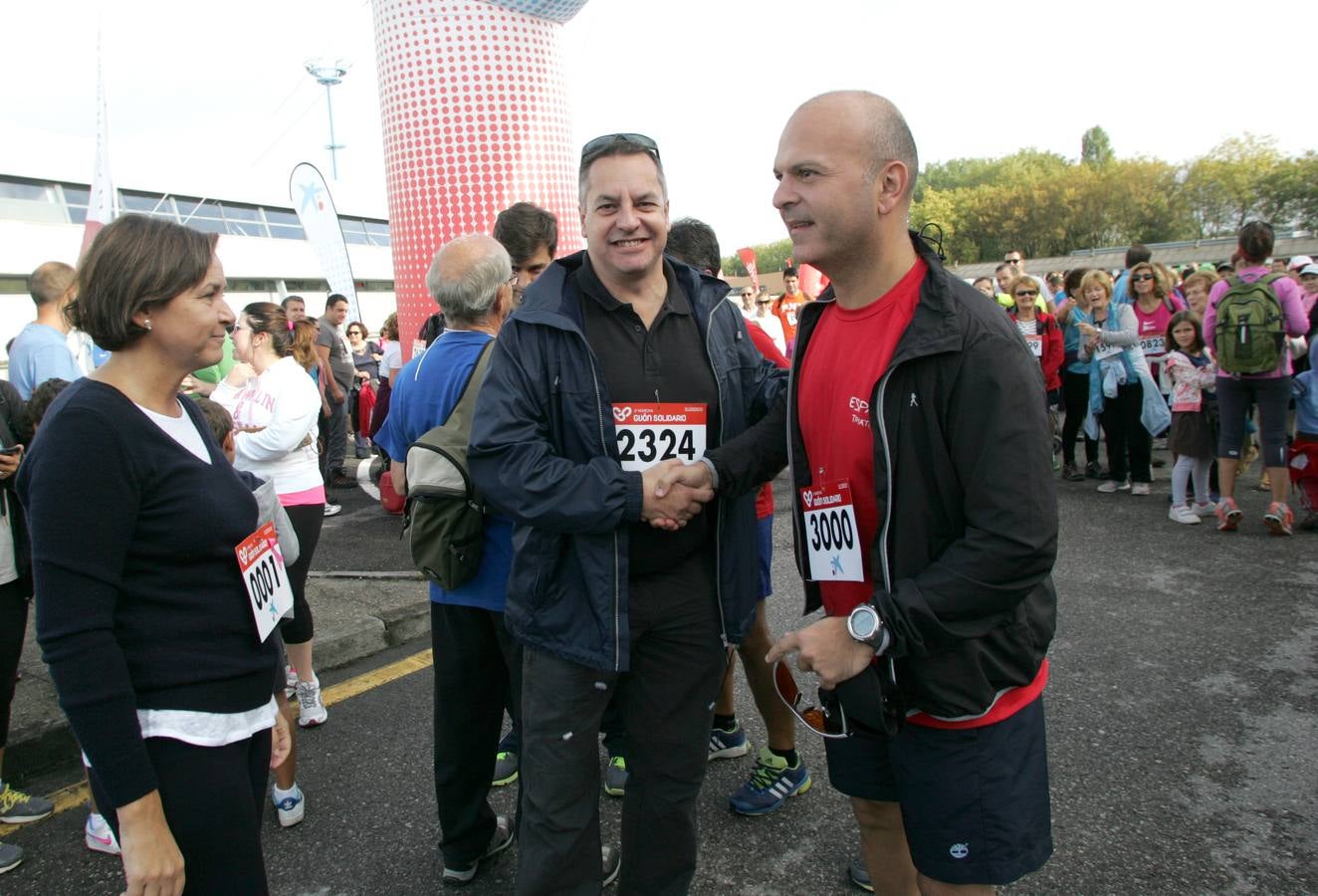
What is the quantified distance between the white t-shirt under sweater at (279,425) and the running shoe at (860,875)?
2.61 meters

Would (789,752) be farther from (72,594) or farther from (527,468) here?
(72,594)

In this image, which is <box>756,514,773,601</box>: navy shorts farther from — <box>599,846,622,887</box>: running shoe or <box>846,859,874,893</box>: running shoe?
<box>599,846,622,887</box>: running shoe

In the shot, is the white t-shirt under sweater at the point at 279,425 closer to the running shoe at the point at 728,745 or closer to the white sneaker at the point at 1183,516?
the running shoe at the point at 728,745

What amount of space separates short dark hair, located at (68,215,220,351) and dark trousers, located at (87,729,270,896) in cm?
78

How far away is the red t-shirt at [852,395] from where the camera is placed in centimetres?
180

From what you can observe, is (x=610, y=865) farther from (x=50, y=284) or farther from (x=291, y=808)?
(x=50, y=284)

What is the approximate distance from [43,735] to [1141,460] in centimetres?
800

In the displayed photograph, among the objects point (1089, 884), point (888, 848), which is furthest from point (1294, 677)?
point (888, 848)

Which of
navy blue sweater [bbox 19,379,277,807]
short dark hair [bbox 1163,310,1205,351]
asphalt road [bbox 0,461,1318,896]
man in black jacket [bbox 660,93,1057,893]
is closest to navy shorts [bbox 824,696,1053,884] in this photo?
man in black jacket [bbox 660,93,1057,893]

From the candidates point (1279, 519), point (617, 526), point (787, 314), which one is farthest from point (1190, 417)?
point (617, 526)

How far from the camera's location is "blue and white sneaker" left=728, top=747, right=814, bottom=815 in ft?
9.86

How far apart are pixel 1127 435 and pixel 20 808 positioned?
8.06 metres

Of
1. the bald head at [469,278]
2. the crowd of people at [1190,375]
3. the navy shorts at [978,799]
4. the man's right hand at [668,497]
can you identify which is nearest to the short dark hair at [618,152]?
the bald head at [469,278]

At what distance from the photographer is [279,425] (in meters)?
3.59
